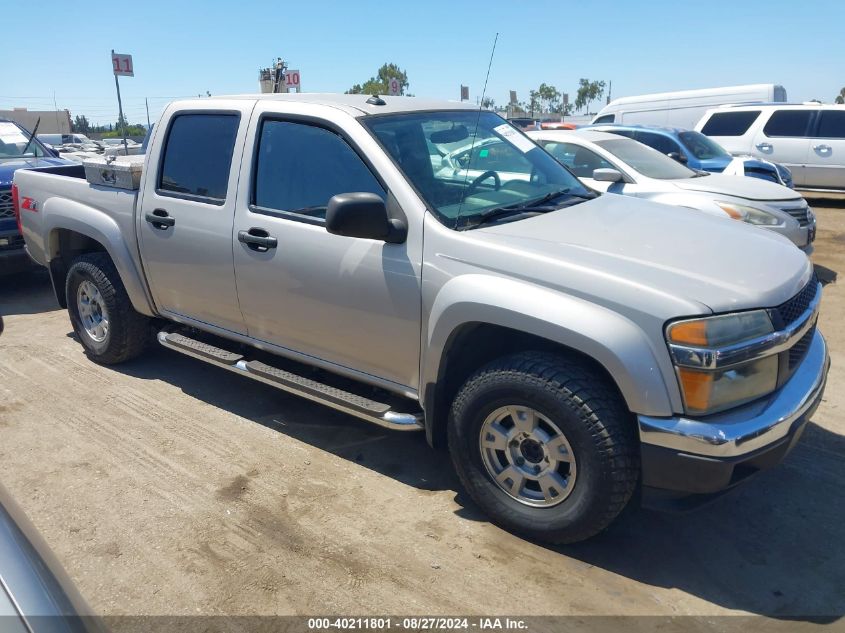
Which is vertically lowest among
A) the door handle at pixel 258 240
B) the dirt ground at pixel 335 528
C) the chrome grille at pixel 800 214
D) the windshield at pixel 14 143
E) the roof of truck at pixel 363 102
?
the dirt ground at pixel 335 528

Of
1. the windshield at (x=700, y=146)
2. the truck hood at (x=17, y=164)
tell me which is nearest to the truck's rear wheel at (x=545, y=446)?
the truck hood at (x=17, y=164)

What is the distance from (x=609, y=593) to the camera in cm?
296

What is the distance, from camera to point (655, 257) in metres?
3.09

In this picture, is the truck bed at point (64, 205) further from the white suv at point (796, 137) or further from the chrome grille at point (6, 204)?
the white suv at point (796, 137)

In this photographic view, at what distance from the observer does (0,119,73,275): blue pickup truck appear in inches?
289

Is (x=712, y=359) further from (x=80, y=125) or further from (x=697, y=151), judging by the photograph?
(x=80, y=125)

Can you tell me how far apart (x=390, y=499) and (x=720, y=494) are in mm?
1574

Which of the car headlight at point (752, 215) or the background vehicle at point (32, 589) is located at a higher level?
the background vehicle at point (32, 589)

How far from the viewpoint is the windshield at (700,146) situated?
36.1 feet

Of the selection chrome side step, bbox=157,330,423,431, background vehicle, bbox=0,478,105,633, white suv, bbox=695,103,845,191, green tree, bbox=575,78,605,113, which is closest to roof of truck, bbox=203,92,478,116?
chrome side step, bbox=157,330,423,431

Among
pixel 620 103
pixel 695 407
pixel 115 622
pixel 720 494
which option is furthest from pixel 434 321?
pixel 620 103

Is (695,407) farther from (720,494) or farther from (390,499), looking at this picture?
(390,499)

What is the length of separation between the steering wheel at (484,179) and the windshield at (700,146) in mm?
7968

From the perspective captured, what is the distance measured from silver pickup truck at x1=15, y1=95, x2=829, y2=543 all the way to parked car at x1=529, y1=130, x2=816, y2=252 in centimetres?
359
